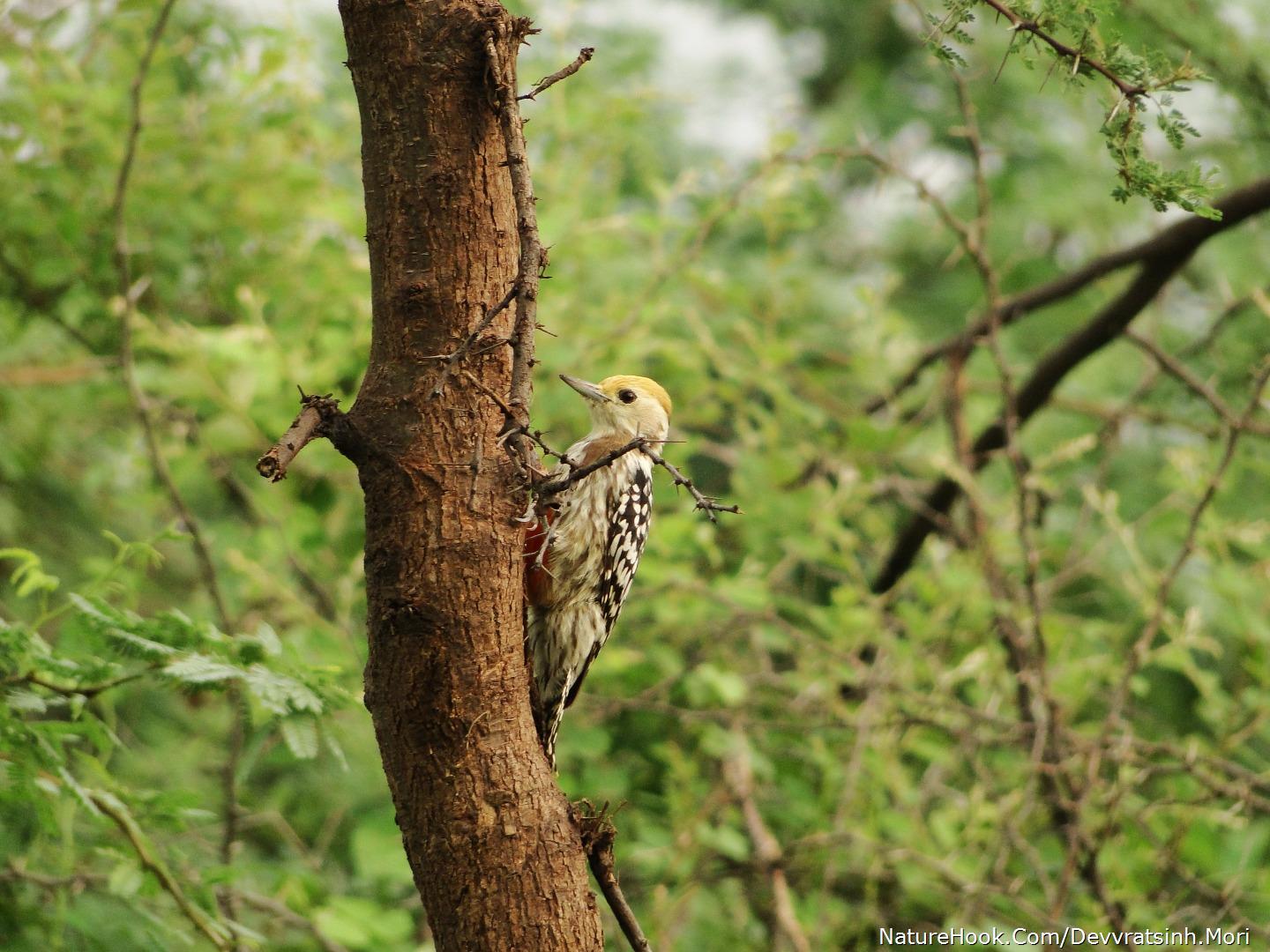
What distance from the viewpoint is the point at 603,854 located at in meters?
2.46

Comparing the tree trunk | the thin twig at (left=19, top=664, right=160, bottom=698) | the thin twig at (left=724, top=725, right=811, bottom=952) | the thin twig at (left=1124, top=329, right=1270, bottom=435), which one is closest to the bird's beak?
the tree trunk

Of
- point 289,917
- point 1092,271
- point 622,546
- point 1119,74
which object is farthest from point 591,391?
point 1092,271

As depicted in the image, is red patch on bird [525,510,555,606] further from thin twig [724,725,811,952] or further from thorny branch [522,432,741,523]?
thin twig [724,725,811,952]

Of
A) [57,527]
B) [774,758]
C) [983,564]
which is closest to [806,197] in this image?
[983,564]

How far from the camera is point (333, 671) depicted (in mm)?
2891

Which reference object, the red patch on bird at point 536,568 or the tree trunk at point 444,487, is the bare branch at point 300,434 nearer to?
the tree trunk at point 444,487

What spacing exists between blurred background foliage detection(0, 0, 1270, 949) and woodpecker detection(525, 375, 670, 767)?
2.96 ft

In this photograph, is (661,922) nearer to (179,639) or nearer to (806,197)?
(179,639)

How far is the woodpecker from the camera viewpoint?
3.79m

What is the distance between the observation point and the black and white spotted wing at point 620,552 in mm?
3889

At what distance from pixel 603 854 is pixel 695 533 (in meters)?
2.96

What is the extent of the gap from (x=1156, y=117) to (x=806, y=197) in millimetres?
4767

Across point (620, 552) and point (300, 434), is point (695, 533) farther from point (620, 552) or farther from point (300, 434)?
point (300, 434)

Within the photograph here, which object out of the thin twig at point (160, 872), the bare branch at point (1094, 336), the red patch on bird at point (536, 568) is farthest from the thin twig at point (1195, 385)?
the thin twig at point (160, 872)
